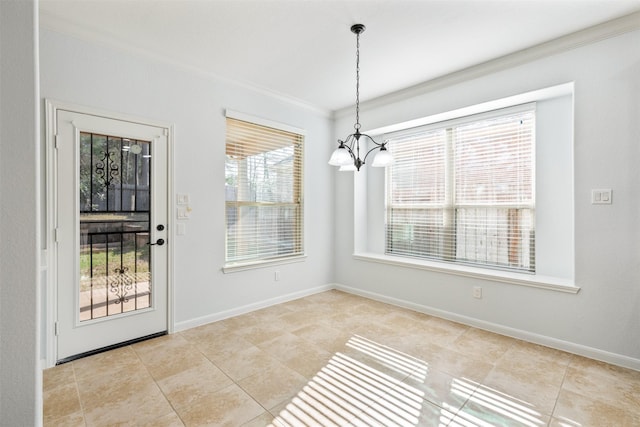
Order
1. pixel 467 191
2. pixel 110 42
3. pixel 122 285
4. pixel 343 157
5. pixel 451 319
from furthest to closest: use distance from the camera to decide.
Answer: pixel 467 191
pixel 451 319
pixel 122 285
pixel 110 42
pixel 343 157

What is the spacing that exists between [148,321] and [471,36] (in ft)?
13.2

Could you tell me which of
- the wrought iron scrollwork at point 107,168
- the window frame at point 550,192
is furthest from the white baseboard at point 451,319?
the wrought iron scrollwork at point 107,168

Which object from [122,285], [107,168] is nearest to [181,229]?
[122,285]

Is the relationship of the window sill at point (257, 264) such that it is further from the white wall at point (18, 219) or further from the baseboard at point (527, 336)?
the white wall at point (18, 219)

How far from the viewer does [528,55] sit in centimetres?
291

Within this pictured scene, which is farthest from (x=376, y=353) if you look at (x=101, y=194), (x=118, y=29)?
(x=118, y=29)

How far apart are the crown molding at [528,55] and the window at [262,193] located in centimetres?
153

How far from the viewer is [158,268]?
307 cm

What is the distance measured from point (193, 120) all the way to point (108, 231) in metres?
1.39

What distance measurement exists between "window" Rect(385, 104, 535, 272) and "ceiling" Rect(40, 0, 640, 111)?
82cm

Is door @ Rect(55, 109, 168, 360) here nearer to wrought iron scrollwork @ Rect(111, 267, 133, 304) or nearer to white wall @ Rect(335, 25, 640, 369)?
Answer: wrought iron scrollwork @ Rect(111, 267, 133, 304)

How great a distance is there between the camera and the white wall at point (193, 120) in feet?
8.55

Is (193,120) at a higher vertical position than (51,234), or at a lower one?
higher

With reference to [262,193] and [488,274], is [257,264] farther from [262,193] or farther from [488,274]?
[488,274]
